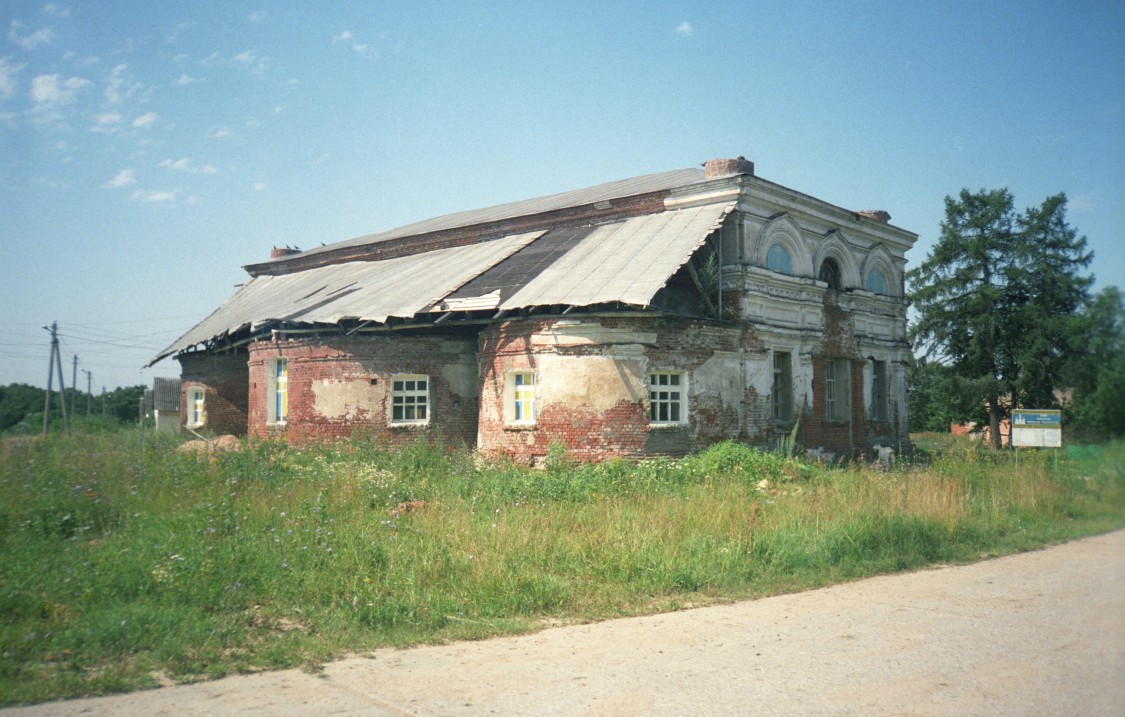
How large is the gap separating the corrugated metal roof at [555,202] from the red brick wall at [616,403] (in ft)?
16.5

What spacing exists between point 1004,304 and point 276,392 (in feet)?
60.2

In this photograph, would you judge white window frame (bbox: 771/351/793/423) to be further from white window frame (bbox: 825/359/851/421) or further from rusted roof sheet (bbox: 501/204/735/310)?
rusted roof sheet (bbox: 501/204/735/310)

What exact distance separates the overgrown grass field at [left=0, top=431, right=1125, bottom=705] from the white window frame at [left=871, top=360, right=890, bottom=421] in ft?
37.3

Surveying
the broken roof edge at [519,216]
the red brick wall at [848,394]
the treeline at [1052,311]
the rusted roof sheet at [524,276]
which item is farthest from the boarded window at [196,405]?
the treeline at [1052,311]

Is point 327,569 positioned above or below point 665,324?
below

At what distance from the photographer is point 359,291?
76.2 feet

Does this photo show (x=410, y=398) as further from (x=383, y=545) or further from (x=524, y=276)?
(x=383, y=545)

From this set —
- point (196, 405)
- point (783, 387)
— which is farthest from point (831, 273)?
point (196, 405)

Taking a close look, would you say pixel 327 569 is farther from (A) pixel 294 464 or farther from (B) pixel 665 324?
(B) pixel 665 324

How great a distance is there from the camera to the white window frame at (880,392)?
25.5 meters

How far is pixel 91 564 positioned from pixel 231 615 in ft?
5.40

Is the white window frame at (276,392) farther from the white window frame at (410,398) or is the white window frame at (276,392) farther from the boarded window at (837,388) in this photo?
the boarded window at (837,388)

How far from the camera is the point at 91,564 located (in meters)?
7.16

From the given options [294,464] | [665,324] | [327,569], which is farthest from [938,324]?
[327,569]
